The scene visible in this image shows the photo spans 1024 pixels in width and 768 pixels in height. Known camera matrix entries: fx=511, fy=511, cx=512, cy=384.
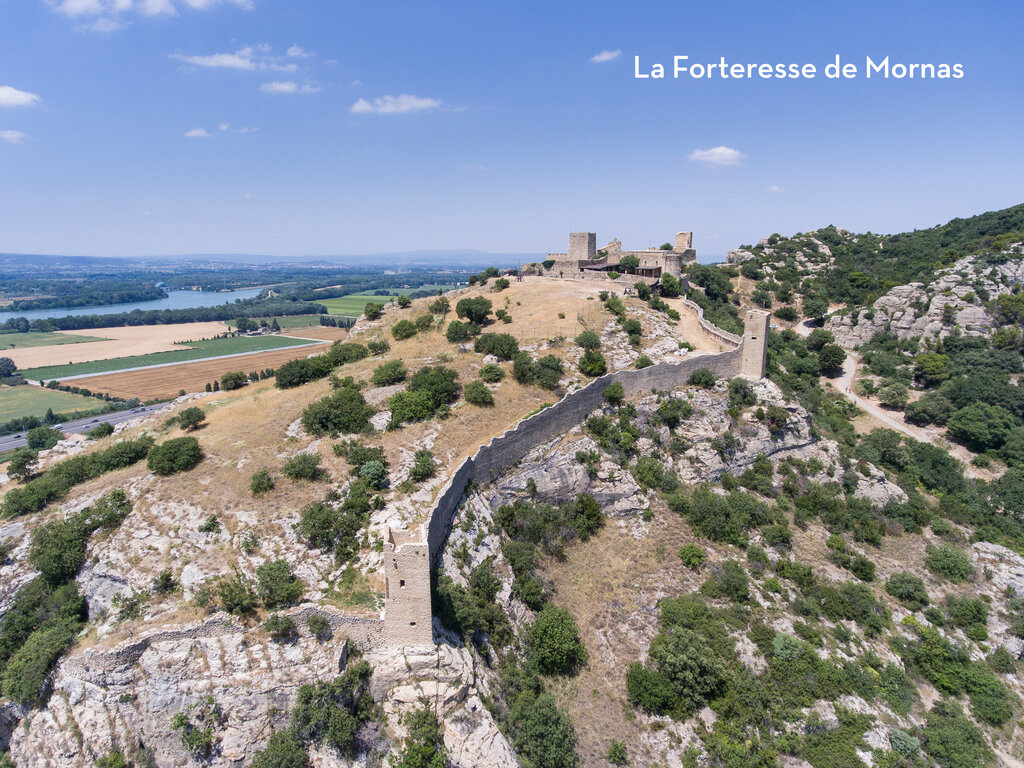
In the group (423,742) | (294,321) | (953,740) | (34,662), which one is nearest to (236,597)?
(34,662)

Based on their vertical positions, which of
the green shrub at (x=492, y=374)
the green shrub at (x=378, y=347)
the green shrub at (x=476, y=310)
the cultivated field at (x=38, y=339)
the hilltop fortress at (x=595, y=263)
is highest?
the hilltop fortress at (x=595, y=263)

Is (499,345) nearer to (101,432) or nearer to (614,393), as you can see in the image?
(614,393)

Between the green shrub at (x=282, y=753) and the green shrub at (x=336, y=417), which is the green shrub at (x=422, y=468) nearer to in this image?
the green shrub at (x=336, y=417)

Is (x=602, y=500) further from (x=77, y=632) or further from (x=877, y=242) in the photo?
(x=877, y=242)

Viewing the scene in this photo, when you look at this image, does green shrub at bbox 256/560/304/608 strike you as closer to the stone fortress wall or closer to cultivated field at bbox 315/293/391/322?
the stone fortress wall

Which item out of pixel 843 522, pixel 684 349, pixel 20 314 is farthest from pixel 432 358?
pixel 20 314

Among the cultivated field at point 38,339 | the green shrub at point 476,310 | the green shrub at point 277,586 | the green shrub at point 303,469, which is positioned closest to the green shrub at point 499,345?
the green shrub at point 476,310
